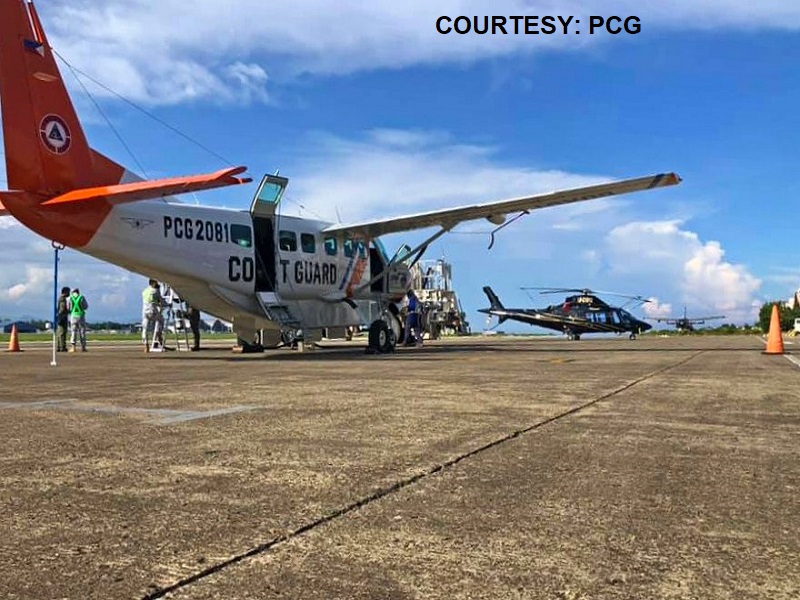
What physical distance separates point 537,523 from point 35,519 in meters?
1.95

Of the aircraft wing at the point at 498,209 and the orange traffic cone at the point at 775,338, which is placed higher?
the aircraft wing at the point at 498,209

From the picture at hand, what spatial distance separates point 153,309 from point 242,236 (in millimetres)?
5284

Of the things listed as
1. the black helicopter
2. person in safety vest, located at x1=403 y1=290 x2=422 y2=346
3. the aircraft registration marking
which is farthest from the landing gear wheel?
the black helicopter

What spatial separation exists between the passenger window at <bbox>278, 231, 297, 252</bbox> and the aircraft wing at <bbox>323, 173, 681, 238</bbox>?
40.4 inches

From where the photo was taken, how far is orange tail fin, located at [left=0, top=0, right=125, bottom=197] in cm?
1222

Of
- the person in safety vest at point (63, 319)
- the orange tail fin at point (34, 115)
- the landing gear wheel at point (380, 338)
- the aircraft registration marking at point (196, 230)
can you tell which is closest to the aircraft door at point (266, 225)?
the aircraft registration marking at point (196, 230)

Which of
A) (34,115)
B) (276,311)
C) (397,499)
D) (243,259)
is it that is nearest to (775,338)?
(276,311)

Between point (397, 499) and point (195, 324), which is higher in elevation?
point (195, 324)

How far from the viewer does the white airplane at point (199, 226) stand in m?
12.3

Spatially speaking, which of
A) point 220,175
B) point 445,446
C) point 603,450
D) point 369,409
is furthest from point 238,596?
point 220,175

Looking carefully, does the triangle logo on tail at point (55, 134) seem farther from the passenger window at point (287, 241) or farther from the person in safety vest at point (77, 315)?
the person in safety vest at point (77, 315)

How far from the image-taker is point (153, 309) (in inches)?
766

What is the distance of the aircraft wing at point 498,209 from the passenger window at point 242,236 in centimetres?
244

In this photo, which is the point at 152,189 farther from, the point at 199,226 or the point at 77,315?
the point at 77,315
